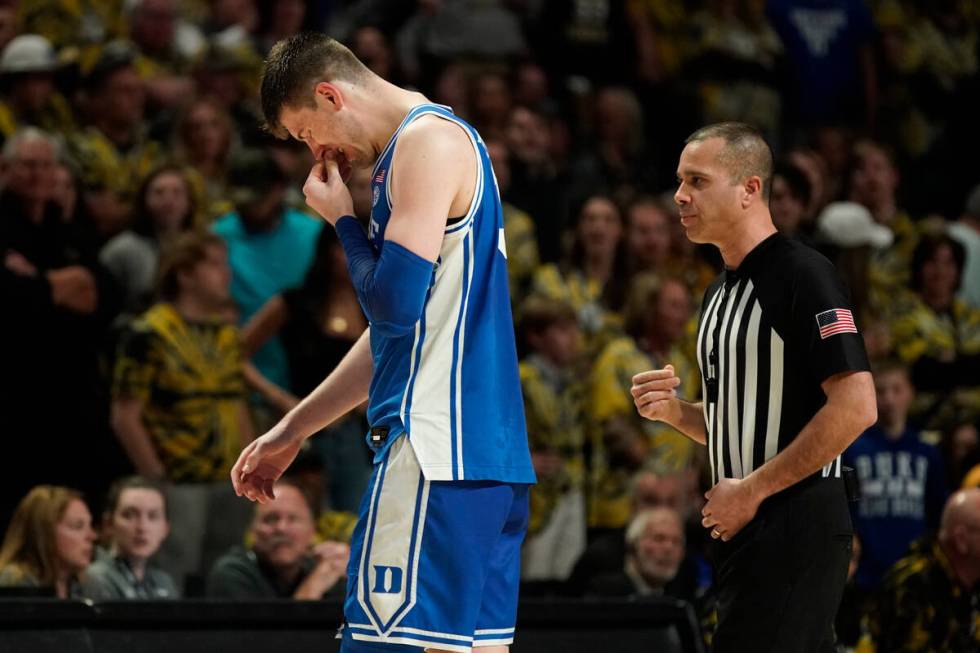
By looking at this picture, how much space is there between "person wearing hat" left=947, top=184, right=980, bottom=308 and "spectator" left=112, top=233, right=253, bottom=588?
4.68 m

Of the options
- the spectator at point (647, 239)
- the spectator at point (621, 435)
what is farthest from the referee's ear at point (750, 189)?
the spectator at point (647, 239)

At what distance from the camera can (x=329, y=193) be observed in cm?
381

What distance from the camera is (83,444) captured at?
7.44m

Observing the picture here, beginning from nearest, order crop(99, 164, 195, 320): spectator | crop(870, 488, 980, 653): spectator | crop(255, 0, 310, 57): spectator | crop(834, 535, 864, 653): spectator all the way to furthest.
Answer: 1. crop(870, 488, 980, 653): spectator
2. crop(834, 535, 864, 653): spectator
3. crop(99, 164, 195, 320): spectator
4. crop(255, 0, 310, 57): spectator

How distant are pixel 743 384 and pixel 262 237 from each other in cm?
478

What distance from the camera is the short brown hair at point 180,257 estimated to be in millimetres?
7406

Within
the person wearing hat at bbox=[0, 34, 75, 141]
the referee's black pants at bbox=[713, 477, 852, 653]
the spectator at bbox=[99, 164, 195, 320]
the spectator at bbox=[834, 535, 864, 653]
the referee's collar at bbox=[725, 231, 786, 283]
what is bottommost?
the spectator at bbox=[834, 535, 864, 653]

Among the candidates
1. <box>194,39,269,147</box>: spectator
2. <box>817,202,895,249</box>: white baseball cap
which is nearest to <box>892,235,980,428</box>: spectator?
<box>817,202,895,249</box>: white baseball cap

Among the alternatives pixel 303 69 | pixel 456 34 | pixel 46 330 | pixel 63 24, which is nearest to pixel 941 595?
pixel 46 330

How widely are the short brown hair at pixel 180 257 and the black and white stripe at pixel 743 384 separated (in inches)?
148

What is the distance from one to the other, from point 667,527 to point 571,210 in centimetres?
285

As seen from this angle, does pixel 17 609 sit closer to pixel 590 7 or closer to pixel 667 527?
pixel 667 527

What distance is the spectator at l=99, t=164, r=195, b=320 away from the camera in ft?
26.3

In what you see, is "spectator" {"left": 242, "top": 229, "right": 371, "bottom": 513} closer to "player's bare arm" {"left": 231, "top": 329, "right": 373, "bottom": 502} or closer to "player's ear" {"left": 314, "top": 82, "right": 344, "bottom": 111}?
"player's bare arm" {"left": 231, "top": 329, "right": 373, "bottom": 502}
